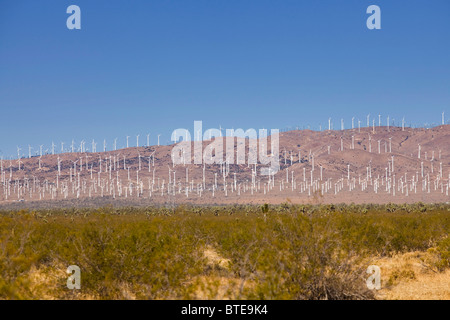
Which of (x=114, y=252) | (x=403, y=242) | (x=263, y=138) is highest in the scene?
(x=263, y=138)

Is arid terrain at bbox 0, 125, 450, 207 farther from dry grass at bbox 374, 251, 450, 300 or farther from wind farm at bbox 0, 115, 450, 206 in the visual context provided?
dry grass at bbox 374, 251, 450, 300

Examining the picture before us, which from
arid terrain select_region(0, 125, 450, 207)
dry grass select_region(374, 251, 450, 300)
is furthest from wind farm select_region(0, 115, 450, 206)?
dry grass select_region(374, 251, 450, 300)

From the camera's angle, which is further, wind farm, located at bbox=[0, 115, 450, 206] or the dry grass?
wind farm, located at bbox=[0, 115, 450, 206]

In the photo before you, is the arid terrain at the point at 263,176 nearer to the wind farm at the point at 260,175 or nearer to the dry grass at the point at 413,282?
the wind farm at the point at 260,175

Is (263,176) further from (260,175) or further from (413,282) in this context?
(413,282)

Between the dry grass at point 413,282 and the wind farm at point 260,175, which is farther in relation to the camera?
the wind farm at point 260,175

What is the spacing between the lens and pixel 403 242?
1891 cm

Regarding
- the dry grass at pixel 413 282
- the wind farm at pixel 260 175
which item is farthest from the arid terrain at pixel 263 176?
the dry grass at pixel 413 282

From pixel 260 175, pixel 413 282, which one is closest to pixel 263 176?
pixel 260 175

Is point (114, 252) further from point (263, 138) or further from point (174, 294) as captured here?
point (263, 138)

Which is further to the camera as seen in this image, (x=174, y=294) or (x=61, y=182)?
(x=61, y=182)

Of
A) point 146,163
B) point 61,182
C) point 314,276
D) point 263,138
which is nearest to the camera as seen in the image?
point 314,276
